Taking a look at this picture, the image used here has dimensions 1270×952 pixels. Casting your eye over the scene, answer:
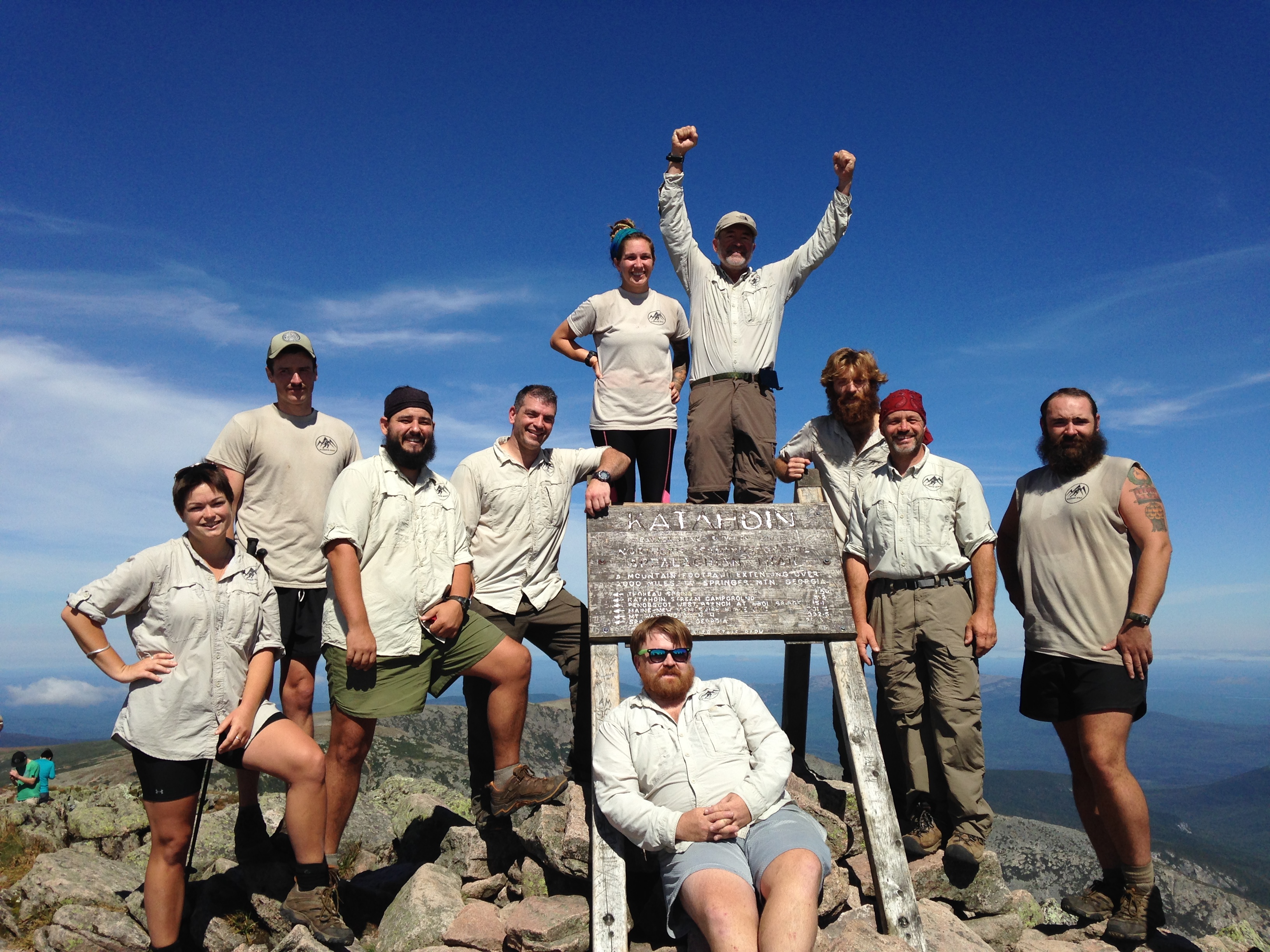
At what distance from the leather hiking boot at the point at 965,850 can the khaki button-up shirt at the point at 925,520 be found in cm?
210

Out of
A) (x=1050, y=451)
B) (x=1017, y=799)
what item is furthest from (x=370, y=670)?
(x=1017, y=799)

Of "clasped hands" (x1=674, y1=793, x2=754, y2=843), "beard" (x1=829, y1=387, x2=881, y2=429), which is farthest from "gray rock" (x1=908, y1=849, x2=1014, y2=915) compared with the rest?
"beard" (x1=829, y1=387, x2=881, y2=429)

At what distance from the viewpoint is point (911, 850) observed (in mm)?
6566

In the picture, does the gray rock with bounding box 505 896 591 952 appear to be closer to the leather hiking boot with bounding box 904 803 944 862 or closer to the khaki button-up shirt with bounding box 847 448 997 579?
the leather hiking boot with bounding box 904 803 944 862

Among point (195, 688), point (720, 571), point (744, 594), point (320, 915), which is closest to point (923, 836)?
point (744, 594)

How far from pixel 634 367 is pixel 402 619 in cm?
356

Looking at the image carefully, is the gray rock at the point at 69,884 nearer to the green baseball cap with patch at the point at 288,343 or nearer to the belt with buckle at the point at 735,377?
the green baseball cap with patch at the point at 288,343

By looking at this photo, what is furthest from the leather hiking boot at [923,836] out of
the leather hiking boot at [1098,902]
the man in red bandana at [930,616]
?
the leather hiking boot at [1098,902]

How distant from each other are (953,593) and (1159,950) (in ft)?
10.1

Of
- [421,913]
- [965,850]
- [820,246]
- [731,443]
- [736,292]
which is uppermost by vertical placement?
[820,246]

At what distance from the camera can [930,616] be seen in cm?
667

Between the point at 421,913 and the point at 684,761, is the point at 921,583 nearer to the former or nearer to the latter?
the point at 684,761

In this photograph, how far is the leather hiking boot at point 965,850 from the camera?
6312mm

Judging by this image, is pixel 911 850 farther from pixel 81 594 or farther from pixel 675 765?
pixel 81 594
